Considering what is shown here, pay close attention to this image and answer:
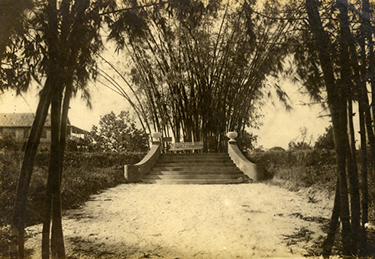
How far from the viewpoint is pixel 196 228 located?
212 centimetres

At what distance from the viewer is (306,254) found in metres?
1.99

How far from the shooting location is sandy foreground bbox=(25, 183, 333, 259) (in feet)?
6.39

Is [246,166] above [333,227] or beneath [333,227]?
above

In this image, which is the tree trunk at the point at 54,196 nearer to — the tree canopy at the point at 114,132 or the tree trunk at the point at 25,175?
the tree trunk at the point at 25,175

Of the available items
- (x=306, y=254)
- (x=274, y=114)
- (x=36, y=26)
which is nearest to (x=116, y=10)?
(x=36, y=26)

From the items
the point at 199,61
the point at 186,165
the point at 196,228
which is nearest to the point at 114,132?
the point at 196,228

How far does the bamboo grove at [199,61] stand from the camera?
2.24 m

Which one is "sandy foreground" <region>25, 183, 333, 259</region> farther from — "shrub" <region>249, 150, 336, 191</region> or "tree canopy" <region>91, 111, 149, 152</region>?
"tree canopy" <region>91, 111, 149, 152</region>

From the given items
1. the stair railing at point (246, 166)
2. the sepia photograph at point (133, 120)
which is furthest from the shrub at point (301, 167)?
the stair railing at point (246, 166)

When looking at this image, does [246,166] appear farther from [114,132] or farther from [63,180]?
[63,180]

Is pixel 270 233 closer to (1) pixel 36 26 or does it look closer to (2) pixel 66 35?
(2) pixel 66 35

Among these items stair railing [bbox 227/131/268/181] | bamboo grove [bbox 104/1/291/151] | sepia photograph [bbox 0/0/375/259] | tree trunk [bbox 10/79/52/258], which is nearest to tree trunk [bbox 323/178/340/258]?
sepia photograph [bbox 0/0/375/259]

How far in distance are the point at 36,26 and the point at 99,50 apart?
47cm

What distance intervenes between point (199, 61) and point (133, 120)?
281cm
